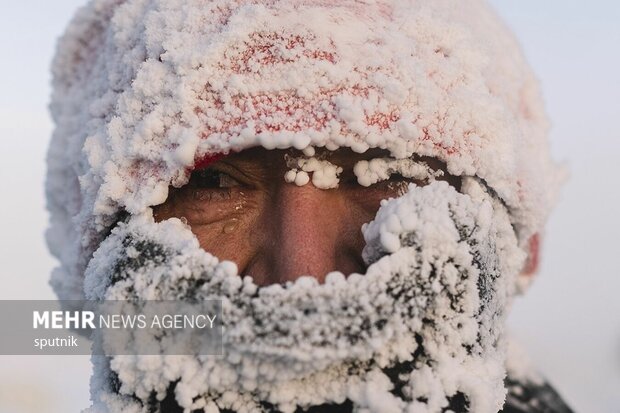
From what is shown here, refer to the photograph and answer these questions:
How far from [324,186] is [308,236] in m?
0.11

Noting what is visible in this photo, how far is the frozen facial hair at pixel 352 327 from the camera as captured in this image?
106 centimetres

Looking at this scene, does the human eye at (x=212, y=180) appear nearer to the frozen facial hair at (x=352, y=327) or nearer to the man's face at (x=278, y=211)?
the man's face at (x=278, y=211)

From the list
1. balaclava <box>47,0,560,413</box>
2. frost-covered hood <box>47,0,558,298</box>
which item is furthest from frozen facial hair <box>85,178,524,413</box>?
frost-covered hood <box>47,0,558,298</box>

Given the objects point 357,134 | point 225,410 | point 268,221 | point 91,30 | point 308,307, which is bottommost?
point 225,410

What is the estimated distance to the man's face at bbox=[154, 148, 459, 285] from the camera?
1.24m

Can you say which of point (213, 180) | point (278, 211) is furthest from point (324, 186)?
point (213, 180)

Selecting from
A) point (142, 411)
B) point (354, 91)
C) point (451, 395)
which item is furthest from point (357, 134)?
point (142, 411)

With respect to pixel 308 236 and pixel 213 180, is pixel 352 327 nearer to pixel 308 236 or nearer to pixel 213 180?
pixel 308 236

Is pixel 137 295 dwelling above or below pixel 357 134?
below

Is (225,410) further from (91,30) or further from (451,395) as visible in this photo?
(91,30)

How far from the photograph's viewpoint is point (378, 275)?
1097 mm

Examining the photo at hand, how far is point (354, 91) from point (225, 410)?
0.59m

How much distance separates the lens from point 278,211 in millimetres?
1312

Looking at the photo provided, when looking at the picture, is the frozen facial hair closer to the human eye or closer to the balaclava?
the balaclava
